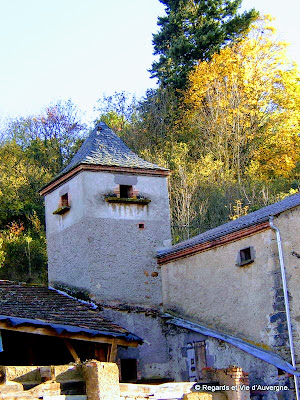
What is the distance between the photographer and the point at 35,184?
33.3 metres

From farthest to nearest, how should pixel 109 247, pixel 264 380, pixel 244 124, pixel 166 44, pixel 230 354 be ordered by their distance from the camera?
pixel 166 44, pixel 244 124, pixel 109 247, pixel 230 354, pixel 264 380

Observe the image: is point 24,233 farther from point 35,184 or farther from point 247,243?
point 247,243

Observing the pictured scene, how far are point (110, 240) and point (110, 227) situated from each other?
1.26ft

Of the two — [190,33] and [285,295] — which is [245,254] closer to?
[285,295]

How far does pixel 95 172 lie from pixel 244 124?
17.5m

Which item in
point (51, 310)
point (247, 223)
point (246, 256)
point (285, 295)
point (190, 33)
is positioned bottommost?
point (285, 295)

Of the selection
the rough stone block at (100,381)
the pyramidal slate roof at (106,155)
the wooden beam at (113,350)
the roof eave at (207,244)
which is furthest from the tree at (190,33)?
the rough stone block at (100,381)

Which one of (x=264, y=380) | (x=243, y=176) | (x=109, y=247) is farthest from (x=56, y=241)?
(x=243, y=176)

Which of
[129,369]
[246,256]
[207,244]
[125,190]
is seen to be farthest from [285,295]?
[125,190]

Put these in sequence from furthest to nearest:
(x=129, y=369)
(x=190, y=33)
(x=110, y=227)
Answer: (x=190, y=33), (x=110, y=227), (x=129, y=369)

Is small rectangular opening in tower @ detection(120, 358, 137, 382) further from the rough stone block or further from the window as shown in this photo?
the rough stone block

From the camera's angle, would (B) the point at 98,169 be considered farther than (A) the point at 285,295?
Yes

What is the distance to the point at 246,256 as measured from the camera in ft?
53.3

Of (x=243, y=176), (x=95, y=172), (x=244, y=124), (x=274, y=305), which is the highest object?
(x=244, y=124)
